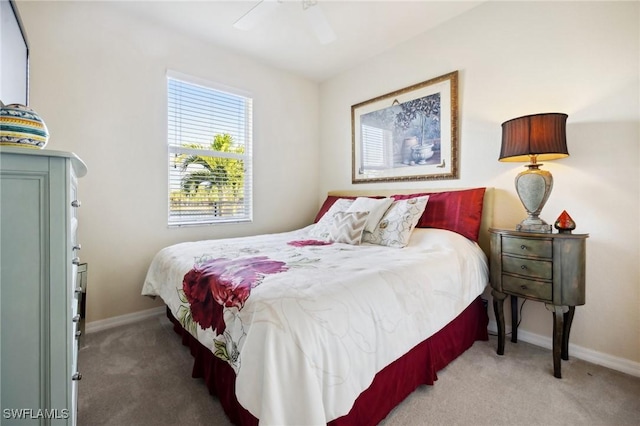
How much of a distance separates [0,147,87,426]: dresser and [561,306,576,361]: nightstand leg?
2.52 meters

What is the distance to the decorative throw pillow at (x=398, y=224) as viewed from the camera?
211 cm

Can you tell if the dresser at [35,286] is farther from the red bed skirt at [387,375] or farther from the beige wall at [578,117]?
the beige wall at [578,117]

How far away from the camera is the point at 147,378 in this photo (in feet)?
5.38

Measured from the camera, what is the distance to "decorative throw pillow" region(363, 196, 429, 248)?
6.91ft

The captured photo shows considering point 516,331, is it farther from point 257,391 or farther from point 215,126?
point 215,126

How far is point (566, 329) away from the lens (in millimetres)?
1833

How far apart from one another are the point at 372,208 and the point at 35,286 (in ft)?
6.55

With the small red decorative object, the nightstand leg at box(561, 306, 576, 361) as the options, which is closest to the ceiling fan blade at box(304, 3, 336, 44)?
the small red decorative object

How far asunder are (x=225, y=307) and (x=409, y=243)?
1444 millimetres

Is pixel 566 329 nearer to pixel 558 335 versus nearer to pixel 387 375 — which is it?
pixel 558 335

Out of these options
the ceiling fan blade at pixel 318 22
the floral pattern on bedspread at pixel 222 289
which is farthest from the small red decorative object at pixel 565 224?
the ceiling fan blade at pixel 318 22

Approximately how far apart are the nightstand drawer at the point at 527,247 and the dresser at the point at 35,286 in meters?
2.26

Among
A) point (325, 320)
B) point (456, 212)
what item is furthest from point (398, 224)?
point (325, 320)

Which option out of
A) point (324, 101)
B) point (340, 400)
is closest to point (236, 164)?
point (324, 101)
